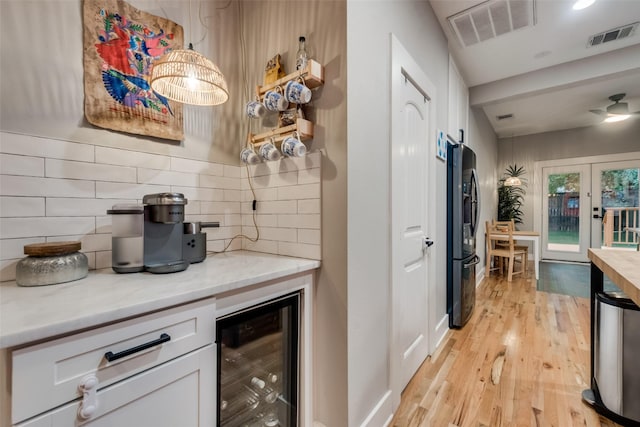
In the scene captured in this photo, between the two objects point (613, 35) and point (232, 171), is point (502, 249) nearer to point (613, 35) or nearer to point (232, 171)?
point (613, 35)

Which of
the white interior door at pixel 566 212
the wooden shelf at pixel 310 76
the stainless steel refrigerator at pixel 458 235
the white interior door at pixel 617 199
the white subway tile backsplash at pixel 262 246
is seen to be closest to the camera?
the wooden shelf at pixel 310 76

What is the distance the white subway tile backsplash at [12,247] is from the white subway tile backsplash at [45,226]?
15 mm

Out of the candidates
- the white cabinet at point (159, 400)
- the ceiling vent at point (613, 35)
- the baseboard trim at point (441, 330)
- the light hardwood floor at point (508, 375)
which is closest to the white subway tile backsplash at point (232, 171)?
the white cabinet at point (159, 400)

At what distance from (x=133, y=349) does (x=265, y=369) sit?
2.26ft

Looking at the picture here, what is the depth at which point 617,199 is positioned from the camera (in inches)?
209

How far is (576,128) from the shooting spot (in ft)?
18.7

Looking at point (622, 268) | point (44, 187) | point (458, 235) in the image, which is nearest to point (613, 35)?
point (458, 235)

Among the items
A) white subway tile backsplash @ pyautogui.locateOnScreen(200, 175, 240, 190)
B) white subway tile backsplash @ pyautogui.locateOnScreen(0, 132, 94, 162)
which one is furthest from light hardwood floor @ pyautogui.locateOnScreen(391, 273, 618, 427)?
white subway tile backsplash @ pyautogui.locateOnScreen(0, 132, 94, 162)

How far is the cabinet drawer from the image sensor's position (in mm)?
547

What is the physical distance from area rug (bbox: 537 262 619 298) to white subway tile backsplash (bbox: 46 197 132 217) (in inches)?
191

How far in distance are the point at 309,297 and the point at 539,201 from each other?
22.9ft

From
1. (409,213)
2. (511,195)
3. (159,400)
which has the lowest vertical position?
(159,400)

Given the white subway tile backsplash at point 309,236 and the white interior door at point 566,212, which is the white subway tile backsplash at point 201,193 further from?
the white interior door at point 566,212

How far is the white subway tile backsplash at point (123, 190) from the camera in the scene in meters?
1.16
